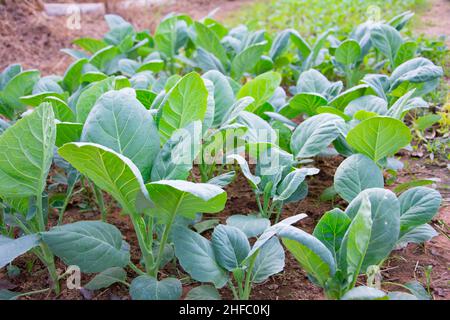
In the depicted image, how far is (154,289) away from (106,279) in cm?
20

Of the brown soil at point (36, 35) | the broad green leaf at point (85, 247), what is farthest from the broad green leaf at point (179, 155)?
the brown soil at point (36, 35)

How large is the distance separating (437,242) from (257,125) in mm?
762

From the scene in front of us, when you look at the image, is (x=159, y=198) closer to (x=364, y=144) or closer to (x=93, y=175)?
(x=93, y=175)

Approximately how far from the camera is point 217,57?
3051 mm

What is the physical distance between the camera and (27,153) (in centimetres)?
148

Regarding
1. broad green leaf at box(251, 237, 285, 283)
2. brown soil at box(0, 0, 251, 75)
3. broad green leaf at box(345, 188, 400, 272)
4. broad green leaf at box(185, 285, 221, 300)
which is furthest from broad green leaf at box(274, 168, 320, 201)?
brown soil at box(0, 0, 251, 75)

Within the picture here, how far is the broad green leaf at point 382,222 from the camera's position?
4.70ft

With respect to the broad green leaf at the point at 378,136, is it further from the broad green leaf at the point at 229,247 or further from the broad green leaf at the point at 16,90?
the broad green leaf at the point at 16,90

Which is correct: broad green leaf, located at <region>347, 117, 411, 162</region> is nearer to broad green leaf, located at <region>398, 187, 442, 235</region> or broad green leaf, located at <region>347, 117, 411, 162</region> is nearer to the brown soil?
broad green leaf, located at <region>398, 187, 442, 235</region>

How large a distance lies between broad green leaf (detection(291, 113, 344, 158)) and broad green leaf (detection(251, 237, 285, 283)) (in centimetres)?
38

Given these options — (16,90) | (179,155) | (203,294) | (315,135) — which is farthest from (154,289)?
(16,90)

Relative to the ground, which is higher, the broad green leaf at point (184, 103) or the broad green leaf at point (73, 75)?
the broad green leaf at point (184, 103)

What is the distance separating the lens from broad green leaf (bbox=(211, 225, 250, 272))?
154cm
